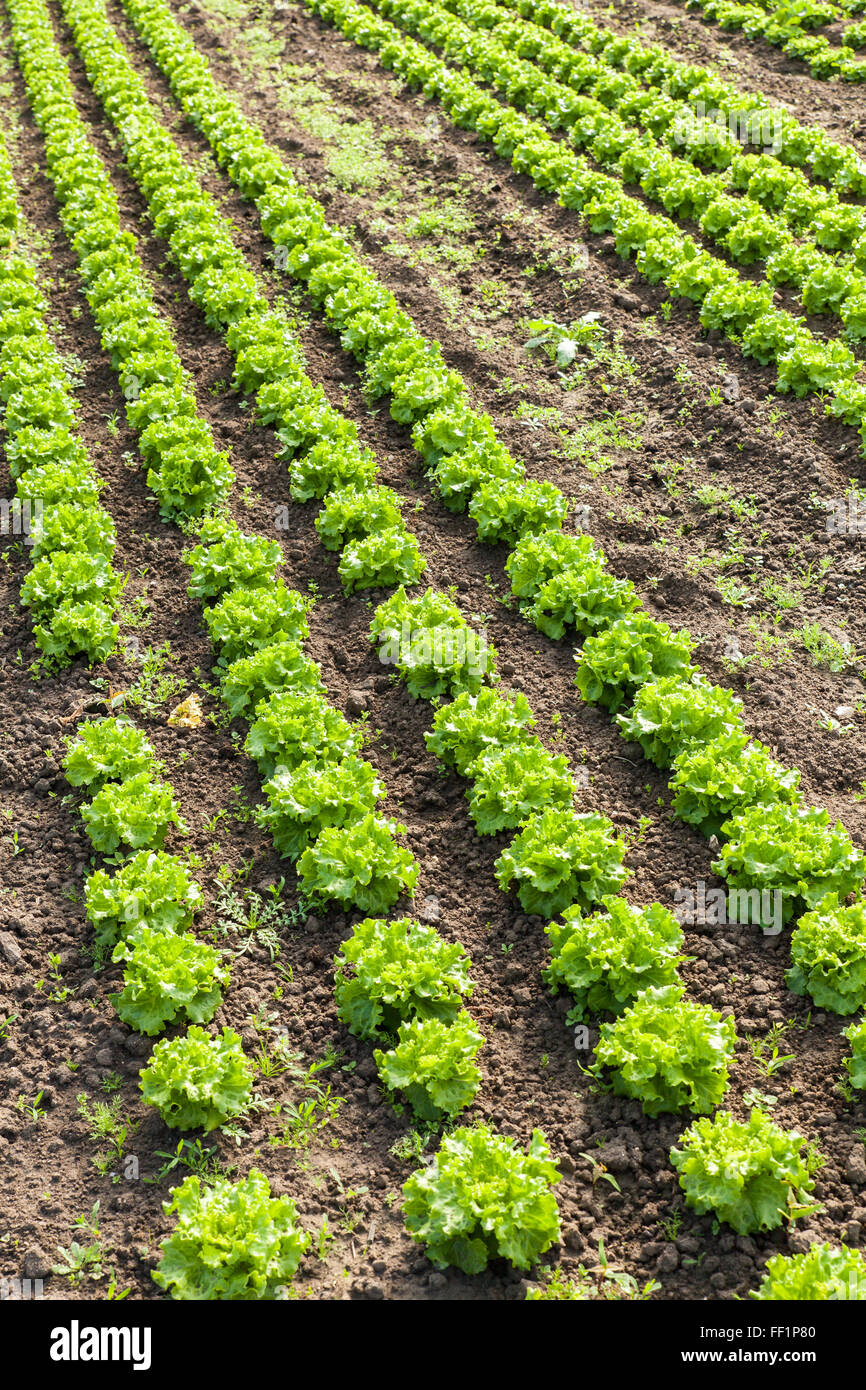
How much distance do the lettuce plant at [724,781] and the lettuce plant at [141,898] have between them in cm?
338

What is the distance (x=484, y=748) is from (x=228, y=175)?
12054 millimetres

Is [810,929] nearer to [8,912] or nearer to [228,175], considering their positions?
[8,912]

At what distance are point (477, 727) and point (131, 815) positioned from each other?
8.13ft

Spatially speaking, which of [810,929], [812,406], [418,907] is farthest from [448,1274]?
[812,406]

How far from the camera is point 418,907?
776 centimetres

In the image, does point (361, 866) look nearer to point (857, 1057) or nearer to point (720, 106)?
point (857, 1057)

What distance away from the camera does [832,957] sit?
6.82m

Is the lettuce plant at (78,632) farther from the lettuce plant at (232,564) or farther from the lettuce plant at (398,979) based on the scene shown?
the lettuce plant at (398,979)

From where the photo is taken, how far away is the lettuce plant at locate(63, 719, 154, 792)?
27.6 feet

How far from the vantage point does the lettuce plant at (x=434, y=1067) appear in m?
6.48

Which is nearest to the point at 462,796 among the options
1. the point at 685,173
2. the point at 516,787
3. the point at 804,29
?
the point at 516,787

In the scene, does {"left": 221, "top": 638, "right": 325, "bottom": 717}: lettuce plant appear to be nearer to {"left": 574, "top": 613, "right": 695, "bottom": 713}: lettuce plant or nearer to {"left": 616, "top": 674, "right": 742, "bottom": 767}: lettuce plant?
{"left": 574, "top": 613, "right": 695, "bottom": 713}: lettuce plant

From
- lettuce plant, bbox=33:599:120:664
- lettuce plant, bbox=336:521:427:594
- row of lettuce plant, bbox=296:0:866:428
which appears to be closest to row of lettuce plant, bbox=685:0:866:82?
row of lettuce plant, bbox=296:0:866:428

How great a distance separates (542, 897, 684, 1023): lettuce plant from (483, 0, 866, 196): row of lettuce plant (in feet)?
35.7
